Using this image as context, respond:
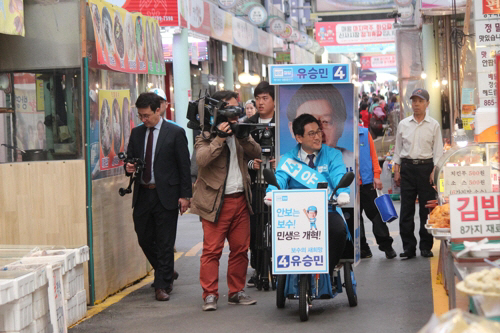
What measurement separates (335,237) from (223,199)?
1211 millimetres

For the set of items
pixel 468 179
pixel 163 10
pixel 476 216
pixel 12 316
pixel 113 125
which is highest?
pixel 163 10

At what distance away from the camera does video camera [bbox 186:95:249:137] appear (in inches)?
291

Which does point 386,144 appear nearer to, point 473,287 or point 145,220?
point 145,220

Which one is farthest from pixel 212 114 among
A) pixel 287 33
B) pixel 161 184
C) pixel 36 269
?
pixel 287 33

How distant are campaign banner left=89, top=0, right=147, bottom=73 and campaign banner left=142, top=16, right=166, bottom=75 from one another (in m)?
0.19

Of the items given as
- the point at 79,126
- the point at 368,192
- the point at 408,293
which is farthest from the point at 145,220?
the point at 368,192

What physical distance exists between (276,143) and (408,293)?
1.98 m

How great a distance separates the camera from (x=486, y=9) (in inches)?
330

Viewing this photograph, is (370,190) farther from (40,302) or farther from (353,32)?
(353,32)

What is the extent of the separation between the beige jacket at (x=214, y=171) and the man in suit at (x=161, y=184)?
0.42 meters

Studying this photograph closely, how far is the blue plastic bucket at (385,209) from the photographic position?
9422 millimetres

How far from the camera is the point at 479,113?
7.94 m

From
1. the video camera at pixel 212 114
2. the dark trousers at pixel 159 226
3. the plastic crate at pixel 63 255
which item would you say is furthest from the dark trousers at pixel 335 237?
the plastic crate at pixel 63 255

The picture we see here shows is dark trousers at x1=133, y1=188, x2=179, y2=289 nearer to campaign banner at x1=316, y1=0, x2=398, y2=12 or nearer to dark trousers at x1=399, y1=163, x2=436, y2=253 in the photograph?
dark trousers at x1=399, y1=163, x2=436, y2=253
